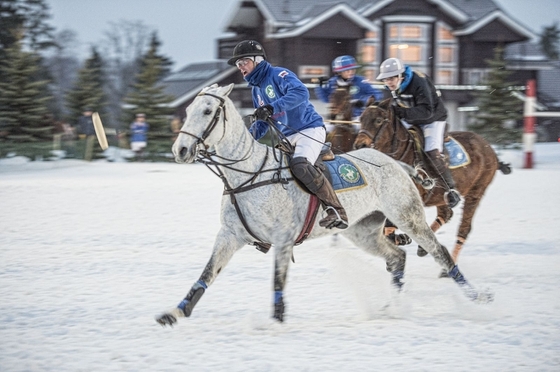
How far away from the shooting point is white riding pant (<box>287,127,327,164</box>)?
6031mm

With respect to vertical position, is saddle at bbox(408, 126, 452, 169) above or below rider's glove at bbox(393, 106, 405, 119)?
below

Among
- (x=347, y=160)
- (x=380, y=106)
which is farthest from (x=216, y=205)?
(x=347, y=160)

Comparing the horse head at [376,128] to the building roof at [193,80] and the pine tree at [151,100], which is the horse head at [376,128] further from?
the building roof at [193,80]

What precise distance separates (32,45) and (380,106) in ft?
124

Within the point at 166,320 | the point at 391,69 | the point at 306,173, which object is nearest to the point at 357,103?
the point at 391,69

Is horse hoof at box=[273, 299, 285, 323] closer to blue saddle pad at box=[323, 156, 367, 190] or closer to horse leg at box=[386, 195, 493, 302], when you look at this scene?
blue saddle pad at box=[323, 156, 367, 190]

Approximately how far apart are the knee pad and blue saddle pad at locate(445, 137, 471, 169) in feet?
10.9

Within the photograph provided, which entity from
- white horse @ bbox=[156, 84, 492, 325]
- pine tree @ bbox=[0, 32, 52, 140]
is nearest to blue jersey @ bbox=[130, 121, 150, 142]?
pine tree @ bbox=[0, 32, 52, 140]

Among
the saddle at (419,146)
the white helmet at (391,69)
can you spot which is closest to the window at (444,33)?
the saddle at (419,146)

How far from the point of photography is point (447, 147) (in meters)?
8.77

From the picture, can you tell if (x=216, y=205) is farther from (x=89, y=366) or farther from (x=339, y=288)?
(x=89, y=366)

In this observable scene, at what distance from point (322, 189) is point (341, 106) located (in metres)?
3.87

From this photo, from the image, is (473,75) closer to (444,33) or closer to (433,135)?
(444,33)

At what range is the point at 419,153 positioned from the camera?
27.5ft
